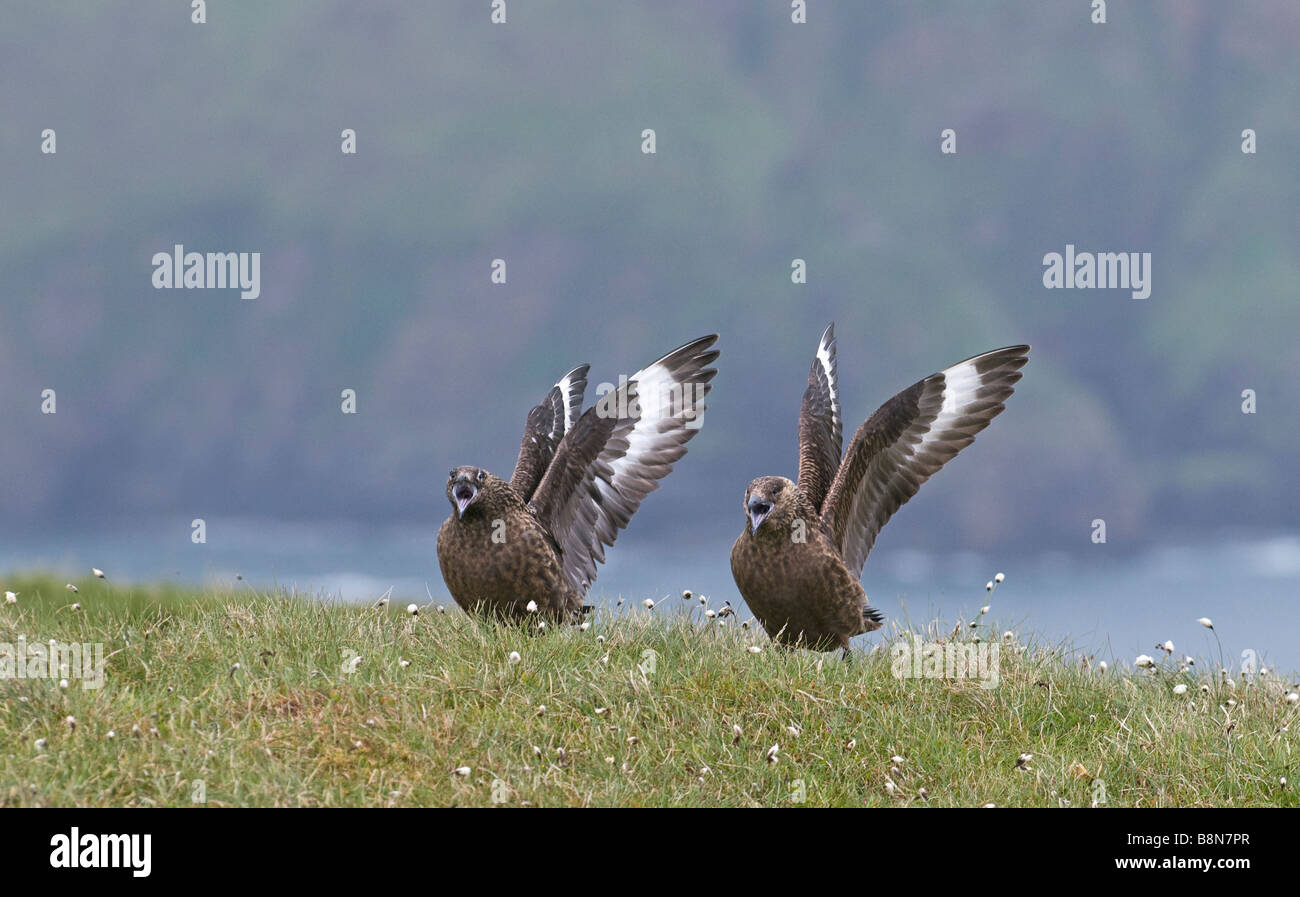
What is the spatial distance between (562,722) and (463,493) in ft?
5.71

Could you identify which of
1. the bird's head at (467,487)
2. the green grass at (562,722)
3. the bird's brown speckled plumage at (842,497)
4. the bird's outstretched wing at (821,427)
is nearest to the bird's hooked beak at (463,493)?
the bird's head at (467,487)

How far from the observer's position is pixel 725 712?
271 inches

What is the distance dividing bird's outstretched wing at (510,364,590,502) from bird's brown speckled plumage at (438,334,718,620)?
0.03m

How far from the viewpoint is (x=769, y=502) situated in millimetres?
7203

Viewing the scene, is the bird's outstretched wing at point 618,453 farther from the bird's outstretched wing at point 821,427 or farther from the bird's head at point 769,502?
the bird's head at point 769,502

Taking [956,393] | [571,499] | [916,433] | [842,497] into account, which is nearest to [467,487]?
[571,499]

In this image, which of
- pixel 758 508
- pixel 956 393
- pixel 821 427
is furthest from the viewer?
pixel 821 427

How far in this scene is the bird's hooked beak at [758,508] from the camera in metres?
7.18

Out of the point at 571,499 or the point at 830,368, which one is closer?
the point at 571,499

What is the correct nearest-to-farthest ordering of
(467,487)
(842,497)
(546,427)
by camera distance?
(467,487) < (842,497) < (546,427)

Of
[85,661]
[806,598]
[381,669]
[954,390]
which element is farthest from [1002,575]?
[85,661]

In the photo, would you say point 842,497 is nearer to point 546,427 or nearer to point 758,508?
point 758,508

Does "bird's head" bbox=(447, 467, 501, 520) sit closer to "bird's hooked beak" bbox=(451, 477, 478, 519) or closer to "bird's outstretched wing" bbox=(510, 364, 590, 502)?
"bird's hooked beak" bbox=(451, 477, 478, 519)

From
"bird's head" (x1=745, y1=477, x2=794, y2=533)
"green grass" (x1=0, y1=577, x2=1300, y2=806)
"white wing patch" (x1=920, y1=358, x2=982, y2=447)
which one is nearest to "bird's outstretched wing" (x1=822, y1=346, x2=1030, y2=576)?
"white wing patch" (x1=920, y1=358, x2=982, y2=447)
